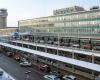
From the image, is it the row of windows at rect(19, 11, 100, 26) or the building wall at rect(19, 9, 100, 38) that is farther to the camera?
the building wall at rect(19, 9, 100, 38)

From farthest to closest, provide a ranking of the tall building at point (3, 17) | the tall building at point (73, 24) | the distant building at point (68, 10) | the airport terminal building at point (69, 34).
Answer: the tall building at point (3, 17)
the distant building at point (68, 10)
the tall building at point (73, 24)
the airport terminal building at point (69, 34)

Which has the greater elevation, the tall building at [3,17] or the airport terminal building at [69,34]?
the tall building at [3,17]

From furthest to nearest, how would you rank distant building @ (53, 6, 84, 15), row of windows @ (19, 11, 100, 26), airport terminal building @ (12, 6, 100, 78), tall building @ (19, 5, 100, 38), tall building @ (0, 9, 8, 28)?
tall building @ (0, 9, 8, 28) → distant building @ (53, 6, 84, 15) → tall building @ (19, 5, 100, 38) → row of windows @ (19, 11, 100, 26) → airport terminal building @ (12, 6, 100, 78)

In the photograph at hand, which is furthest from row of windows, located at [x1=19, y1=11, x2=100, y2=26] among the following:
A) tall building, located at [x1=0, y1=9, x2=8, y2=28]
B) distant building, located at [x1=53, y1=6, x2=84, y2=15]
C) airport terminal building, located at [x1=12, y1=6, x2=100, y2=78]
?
tall building, located at [x1=0, y1=9, x2=8, y2=28]

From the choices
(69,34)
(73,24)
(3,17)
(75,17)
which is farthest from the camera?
(3,17)

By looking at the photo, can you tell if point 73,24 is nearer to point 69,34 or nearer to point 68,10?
point 69,34

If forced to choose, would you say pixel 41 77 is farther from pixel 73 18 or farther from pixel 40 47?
pixel 73 18

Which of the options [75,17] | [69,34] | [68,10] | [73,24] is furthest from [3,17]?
[75,17]

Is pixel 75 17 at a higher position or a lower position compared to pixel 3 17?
lower

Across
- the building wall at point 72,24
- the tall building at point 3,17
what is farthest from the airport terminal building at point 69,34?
the tall building at point 3,17

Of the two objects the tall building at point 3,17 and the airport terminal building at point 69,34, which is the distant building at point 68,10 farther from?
the tall building at point 3,17

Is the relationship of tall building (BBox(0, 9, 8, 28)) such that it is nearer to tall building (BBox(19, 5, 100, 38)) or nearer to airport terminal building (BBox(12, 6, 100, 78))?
airport terminal building (BBox(12, 6, 100, 78))

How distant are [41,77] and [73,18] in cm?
3338

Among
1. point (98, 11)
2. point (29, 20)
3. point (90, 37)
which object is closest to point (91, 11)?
point (98, 11)
